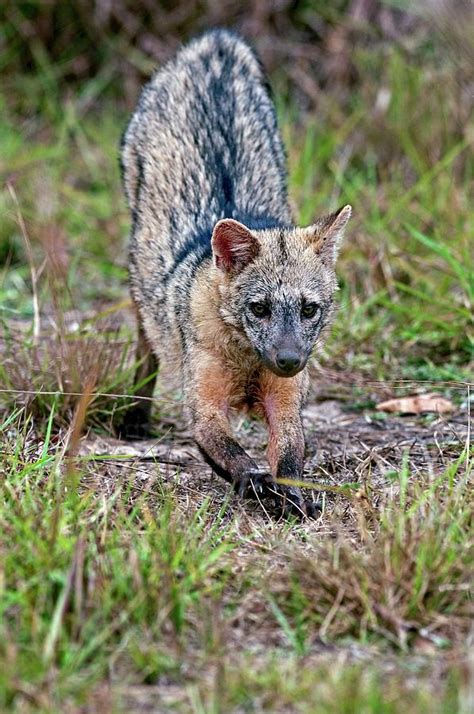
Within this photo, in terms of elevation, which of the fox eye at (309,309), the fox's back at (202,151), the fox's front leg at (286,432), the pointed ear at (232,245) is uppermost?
the fox's back at (202,151)

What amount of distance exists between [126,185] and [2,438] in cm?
238

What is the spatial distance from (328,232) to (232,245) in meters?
0.47

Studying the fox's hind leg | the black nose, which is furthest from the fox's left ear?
the fox's hind leg

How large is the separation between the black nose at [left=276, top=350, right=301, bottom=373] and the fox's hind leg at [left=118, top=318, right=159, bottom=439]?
1.10 meters

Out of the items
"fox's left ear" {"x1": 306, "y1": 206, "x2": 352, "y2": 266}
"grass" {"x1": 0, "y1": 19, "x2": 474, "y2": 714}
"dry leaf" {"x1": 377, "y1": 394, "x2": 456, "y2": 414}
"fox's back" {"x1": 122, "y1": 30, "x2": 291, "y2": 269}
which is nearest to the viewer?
"grass" {"x1": 0, "y1": 19, "x2": 474, "y2": 714}

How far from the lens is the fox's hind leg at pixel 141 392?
6.03 metres

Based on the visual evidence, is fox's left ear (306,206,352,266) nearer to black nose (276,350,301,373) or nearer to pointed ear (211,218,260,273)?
pointed ear (211,218,260,273)

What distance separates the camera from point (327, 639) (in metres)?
3.62

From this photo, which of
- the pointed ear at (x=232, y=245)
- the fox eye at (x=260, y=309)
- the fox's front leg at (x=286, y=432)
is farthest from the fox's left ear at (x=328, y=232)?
the fox's front leg at (x=286, y=432)

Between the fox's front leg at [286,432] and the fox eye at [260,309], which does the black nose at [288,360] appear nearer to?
the fox eye at [260,309]

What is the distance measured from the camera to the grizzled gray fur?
201 inches

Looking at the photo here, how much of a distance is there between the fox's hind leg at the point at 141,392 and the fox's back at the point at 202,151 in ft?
1.83

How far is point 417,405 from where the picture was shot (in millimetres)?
6359

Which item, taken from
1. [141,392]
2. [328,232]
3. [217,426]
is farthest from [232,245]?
[141,392]
